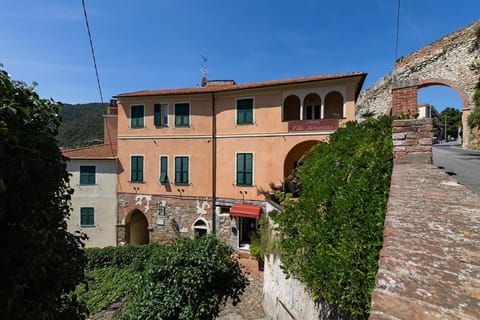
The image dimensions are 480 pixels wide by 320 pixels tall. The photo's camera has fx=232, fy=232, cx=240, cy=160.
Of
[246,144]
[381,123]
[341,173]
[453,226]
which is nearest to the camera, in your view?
[453,226]

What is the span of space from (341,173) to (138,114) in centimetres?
1483

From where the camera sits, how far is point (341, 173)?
4.91 metres

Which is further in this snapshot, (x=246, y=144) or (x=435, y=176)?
(x=246, y=144)

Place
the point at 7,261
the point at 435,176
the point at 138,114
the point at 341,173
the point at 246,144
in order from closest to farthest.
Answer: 1. the point at 7,261
2. the point at 435,176
3. the point at 341,173
4. the point at 246,144
5. the point at 138,114

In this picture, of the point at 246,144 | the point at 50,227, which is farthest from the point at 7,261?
the point at 246,144

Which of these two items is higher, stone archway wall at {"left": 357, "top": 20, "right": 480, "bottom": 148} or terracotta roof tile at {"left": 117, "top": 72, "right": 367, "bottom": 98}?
stone archway wall at {"left": 357, "top": 20, "right": 480, "bottom": 148}

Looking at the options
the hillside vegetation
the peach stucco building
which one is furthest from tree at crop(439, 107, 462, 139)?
the hillside vegetation

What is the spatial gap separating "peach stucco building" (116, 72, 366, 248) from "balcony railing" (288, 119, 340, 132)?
54 mm

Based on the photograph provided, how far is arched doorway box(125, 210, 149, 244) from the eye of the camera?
54.2ft

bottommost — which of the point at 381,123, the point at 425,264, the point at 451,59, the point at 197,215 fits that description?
the point at 197,215

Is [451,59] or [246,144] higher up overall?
[451,59]

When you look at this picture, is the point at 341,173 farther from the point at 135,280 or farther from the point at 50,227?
the point at 135,280

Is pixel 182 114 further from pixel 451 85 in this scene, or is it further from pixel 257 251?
pixel 451 85

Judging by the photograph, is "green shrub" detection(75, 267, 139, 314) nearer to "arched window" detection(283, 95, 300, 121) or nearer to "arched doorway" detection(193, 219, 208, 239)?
"arched doorway" detection(193, 219, 208, 239)
